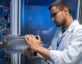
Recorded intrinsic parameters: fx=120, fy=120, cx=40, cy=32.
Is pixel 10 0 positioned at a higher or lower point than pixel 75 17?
higher

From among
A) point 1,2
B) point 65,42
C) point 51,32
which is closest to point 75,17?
point 51,32

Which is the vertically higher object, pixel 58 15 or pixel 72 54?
pixel 58 15

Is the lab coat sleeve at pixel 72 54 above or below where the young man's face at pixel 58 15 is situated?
below

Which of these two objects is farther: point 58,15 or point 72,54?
point 58,15

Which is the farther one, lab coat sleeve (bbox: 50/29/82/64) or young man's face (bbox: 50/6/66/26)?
young man's face (bbox: 50/6/66/26)

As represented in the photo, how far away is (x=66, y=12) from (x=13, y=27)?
0.78m

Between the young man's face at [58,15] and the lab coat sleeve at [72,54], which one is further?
the young man's face at [58,15]

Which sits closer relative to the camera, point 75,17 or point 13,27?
point 13,27

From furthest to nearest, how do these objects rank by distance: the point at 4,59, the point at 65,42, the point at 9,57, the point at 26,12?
the point at 26,12
the point at 9,57
the point at 4,59
the point at 65,42

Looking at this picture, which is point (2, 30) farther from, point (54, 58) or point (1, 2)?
point (54, 58)

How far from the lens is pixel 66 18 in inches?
56.0

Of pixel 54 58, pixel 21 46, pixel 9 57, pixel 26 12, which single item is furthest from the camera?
pixel 26 12

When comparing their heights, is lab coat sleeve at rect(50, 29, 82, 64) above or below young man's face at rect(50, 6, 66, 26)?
below

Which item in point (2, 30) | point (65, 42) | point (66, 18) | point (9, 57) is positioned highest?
point (66, 18)
